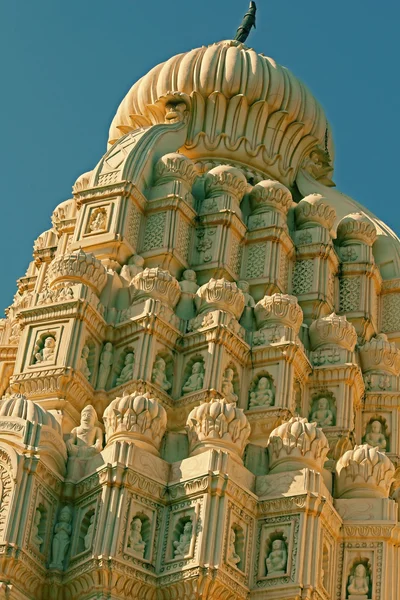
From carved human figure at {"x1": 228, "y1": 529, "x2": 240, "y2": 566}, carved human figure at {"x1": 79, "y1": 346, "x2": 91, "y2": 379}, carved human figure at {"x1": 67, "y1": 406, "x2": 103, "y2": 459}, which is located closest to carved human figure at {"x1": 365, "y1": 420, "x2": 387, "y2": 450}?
carved human figure at {"x1": 79, "y1": 346, "x2": 91, "y2": 379}

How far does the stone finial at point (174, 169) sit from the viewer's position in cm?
4566

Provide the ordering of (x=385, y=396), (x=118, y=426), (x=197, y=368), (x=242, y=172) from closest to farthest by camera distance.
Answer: (x=118, y=426) → (x=197, y=368) → (x=385, y=396) → (x=242, y=172)

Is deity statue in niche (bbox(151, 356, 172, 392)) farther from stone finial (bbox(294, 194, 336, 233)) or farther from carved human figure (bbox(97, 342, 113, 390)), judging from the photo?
stone finial (bbox(294, 194, 336, 233))

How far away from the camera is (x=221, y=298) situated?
41562 mm

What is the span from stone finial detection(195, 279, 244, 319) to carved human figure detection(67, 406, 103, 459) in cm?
505

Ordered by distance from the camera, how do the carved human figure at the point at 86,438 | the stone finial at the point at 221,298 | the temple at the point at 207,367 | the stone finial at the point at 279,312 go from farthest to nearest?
the stone finial at the point at 279,312 → the stone finial at the point at 221,298 → the carved human figure at the point at 86,438 → the temple at the point at 207,367

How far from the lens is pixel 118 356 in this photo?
4075 cm

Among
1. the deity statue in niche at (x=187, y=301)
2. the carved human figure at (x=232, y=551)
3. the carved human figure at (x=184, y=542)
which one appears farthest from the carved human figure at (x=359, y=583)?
the deity statue in niche at (x=187, y=301)

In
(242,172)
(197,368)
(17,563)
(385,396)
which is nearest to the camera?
(17,563)

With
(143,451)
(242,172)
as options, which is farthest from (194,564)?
(242,172)

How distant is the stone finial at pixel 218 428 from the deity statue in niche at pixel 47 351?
4557 millimetres

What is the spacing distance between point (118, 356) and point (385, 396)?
758 centimetres

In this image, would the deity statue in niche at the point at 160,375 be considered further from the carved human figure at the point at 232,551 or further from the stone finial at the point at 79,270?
the carved human figure at the point at 232,551

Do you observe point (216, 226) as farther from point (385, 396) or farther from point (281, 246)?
point (385, 396)
